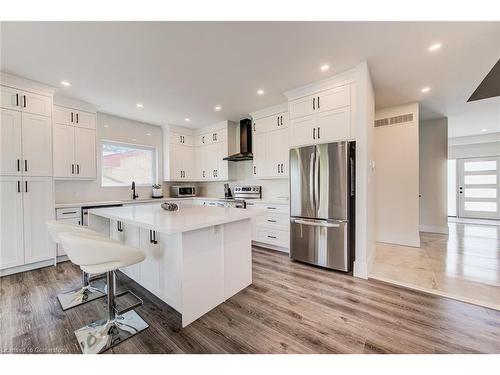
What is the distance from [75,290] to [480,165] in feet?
35.2

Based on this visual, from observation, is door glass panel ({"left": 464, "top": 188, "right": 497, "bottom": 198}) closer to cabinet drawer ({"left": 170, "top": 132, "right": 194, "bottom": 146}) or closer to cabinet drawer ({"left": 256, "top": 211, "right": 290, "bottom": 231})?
cabinet drawer ({"left": 256, "top": 211, "right": 290, "bottom": 231})

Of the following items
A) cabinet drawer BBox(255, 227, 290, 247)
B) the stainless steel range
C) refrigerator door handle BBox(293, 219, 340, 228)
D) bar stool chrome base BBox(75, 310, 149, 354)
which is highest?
the stainless steel range

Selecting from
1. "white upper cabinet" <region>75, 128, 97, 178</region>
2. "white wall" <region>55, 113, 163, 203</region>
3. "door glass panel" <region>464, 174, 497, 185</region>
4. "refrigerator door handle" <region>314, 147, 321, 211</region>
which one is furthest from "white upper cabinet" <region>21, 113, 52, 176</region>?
"door glass panel" <region>464, 174, 497, 185</region>

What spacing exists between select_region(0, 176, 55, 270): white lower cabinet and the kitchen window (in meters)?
1.25

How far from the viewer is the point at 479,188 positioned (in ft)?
22.0

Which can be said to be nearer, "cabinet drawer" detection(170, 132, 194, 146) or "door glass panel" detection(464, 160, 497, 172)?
"cabinet drawer" detection(170, 132, 194, 146)

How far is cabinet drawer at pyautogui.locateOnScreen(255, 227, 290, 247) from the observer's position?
3.56 metres

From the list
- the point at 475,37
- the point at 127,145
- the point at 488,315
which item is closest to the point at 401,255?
the point at 488,315

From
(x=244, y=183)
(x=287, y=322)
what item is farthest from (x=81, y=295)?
(x=244, y=183)

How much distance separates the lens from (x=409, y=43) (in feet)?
6.98

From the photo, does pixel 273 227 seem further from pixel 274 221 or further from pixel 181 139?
pixel 181 139

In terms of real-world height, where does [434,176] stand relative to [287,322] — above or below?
above

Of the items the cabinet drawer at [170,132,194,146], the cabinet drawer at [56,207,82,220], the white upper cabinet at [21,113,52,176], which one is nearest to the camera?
the white upper cabinet at [21,113,52,176]
